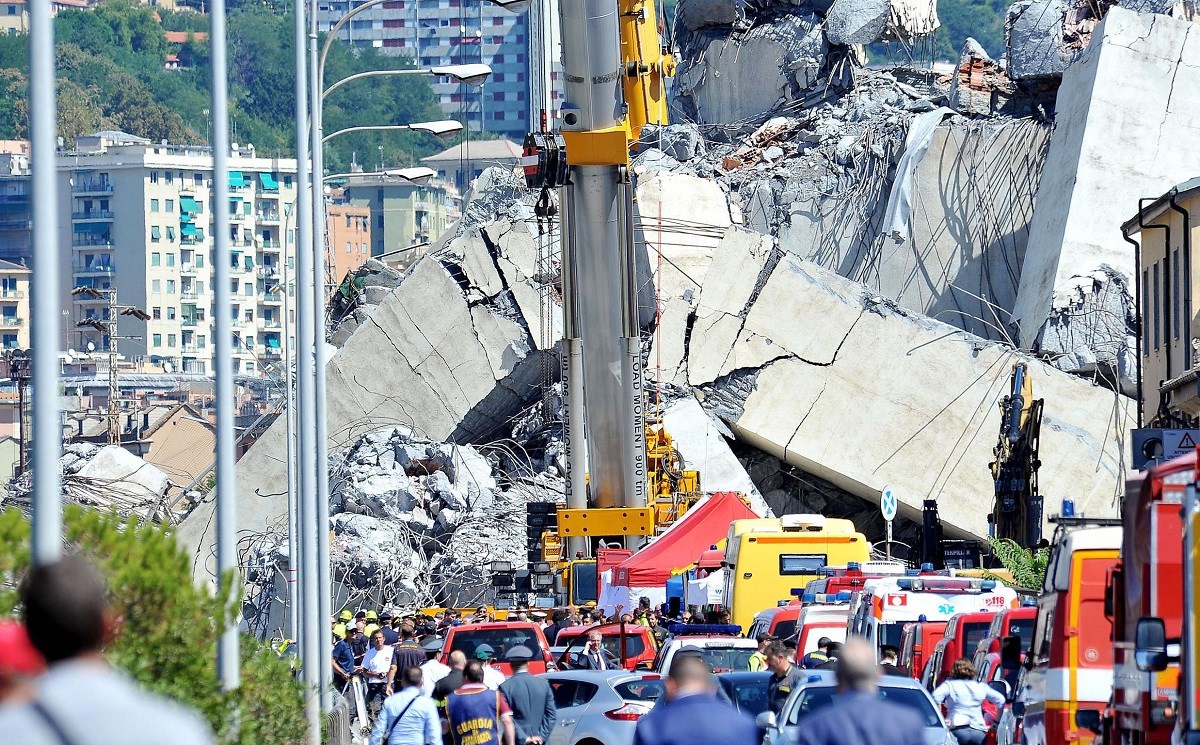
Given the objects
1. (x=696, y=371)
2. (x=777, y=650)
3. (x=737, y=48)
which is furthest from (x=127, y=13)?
(x=777, y=650)

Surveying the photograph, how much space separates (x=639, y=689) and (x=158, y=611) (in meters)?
7.95

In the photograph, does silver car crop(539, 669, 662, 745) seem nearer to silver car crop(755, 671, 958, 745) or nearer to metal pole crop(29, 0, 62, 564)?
silver car crop(755, 671, 958, 745)

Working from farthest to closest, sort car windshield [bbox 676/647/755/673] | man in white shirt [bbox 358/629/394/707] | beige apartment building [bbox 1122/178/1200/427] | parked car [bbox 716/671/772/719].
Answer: beige apartment building [bbox 1122/178/1200/427]
man in white shirt [bbox 358/629/394/707]
car windshield [bbox 676/647/755/673]
parked car [bbox 716/671/772/719]

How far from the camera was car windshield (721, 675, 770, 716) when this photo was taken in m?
17.0

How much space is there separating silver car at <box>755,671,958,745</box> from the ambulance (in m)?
4.11

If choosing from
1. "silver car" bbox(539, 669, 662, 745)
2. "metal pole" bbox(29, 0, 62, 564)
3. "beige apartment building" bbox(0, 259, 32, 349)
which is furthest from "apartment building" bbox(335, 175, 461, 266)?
"metal pole" bbox(29, 0, 62, 564)

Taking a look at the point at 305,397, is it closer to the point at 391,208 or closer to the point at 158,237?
the point at 158,237

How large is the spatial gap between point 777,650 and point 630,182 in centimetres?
1215

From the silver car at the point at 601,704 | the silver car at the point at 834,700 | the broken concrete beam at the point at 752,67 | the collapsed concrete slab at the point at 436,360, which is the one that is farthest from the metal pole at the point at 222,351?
the broken concrete beam at the point at 752,67

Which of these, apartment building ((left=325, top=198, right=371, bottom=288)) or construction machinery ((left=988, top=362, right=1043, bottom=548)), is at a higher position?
apartment building ((left=325, top=198, right=371, bottom=288))

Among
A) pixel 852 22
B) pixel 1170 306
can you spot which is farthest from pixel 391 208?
pixel 1170 306

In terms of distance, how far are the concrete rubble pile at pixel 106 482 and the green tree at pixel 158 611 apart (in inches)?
1428

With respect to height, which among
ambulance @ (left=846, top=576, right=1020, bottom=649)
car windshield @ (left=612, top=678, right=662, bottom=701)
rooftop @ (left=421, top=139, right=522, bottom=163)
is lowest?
car windshield @ (left=612, top=678, right=662, bottom=701)

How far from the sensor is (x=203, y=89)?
184 m
